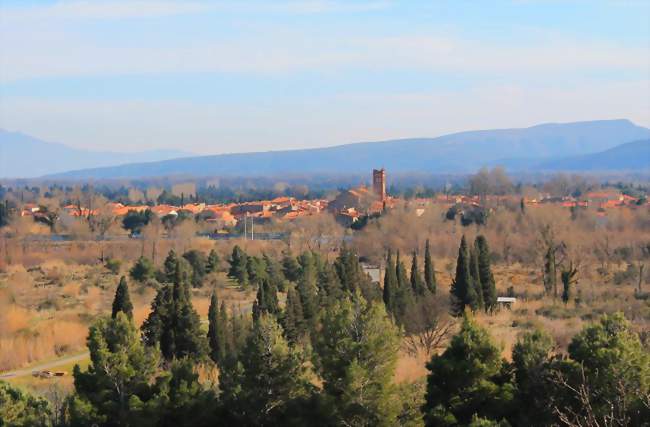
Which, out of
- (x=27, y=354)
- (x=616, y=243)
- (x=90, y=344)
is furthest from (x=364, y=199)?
(x=90, y=344)

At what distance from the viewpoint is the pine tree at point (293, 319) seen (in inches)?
826

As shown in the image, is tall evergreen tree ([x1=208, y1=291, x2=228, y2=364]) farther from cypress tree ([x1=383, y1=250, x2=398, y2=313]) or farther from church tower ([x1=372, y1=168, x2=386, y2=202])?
church tower ([x1=372, y1=168, x2=386, y2=202])

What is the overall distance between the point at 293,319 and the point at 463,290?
23.7 feet

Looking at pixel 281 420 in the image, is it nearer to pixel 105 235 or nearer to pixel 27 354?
pixel 27 354

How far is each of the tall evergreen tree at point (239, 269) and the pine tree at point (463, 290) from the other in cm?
1025

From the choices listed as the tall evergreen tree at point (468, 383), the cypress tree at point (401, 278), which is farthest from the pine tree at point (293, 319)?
the tall evergreen tree at point (468, 383)

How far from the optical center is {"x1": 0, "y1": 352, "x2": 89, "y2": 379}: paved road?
2088cm

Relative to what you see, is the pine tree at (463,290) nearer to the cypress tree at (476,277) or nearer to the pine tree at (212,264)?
the cypress tree at (476,277)

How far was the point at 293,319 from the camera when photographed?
21.7 metres

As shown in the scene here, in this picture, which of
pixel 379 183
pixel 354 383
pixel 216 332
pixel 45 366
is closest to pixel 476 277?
pixel 216 332

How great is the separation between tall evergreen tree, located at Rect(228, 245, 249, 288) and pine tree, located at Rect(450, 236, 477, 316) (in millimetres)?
10249

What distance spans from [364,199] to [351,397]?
2356 inches

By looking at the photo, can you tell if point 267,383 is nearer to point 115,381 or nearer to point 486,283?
point 115,381

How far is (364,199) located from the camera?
72.5 metres
